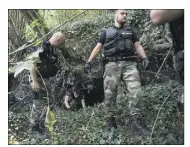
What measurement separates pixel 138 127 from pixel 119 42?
1149 mm

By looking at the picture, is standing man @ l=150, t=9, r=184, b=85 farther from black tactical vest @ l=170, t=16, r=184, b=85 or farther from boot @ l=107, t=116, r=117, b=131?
boot @ l=107, t=116, r=117, b=131

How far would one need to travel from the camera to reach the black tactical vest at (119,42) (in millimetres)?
4805

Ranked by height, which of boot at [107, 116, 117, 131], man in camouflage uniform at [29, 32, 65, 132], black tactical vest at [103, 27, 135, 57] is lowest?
boot at [107, 116, 117, 131]

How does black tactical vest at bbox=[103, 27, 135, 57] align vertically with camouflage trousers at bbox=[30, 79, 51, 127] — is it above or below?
above

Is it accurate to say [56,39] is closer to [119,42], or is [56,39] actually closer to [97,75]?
[119,42]

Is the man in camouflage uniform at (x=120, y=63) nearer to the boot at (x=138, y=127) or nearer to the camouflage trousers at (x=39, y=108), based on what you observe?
the boot at (x=138, y=127)

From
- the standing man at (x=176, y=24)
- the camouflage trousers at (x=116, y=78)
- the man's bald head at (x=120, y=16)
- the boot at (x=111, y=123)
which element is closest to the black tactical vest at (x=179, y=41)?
the standing man at (x=176, y=24)

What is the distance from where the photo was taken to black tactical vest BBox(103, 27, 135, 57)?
4.80 metres

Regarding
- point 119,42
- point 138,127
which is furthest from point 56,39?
point 138,127

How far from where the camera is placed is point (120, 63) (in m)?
4.88

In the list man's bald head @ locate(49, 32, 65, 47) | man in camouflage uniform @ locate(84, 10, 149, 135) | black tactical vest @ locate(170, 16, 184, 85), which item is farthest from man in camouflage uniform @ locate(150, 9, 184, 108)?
man's bald head @ locate(49, 32, 65, 47)

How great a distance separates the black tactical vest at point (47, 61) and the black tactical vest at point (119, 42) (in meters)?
0.78
